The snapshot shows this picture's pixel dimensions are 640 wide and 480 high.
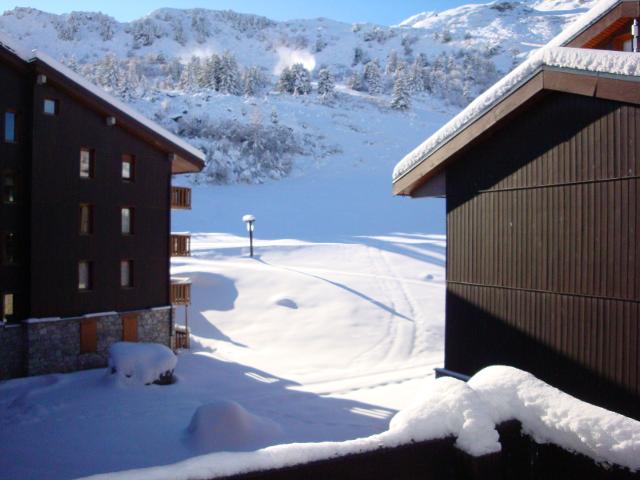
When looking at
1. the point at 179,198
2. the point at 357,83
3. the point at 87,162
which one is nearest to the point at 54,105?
the point at 87,162

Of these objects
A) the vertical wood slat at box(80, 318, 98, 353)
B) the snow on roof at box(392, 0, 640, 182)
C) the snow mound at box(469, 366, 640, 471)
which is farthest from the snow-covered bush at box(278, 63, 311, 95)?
the snow mound at box(469, 366, 640, 471)

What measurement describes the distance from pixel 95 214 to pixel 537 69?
14040 millimetres

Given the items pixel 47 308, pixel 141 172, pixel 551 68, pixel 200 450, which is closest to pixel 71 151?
pixel 141 172

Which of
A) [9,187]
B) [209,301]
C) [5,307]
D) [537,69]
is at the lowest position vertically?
[209,301]

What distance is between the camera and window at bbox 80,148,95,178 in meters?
17.1

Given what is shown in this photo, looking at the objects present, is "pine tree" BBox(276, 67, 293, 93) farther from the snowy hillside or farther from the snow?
the snow

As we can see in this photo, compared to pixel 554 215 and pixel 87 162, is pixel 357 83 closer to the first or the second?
pixel 87 162

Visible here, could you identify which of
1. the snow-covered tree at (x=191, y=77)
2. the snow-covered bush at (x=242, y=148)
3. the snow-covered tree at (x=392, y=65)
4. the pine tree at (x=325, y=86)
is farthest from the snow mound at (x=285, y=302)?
the snow-covered tree at (x=392, y=65)

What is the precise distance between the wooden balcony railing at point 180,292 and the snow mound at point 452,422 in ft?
57.3

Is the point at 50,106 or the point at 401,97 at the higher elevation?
the point at 401,97

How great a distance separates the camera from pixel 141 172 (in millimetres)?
18656

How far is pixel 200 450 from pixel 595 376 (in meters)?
6.77

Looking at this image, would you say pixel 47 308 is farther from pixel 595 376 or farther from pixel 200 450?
pixel 595 376

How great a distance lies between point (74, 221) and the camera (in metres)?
16.7
